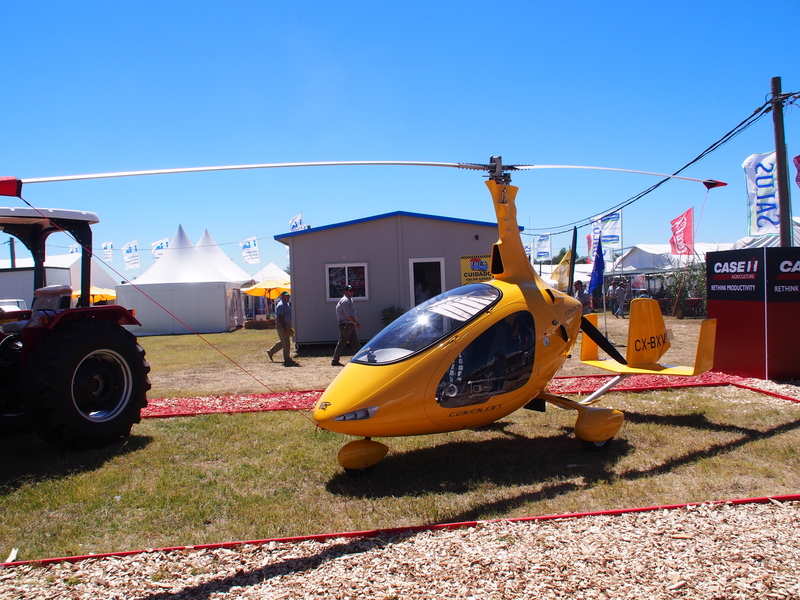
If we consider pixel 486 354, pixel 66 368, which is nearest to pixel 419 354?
pixel 486 354

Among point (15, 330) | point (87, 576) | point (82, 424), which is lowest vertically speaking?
point (87, 576)

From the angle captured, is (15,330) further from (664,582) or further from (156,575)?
(664,582)

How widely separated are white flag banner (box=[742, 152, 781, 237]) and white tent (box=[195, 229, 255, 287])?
24.5 m

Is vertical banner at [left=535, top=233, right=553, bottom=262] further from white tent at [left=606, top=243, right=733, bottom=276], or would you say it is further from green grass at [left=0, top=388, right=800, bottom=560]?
green grass at [left=0, top=388, right=800, bottom=560]

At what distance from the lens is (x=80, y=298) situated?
19.6 feet

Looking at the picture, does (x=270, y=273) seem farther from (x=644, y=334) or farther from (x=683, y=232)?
(x=644, y=334)

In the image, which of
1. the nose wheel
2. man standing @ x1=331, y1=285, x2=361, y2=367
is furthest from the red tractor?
man standing @ x1=331, y1=285, x2=361, y2=367

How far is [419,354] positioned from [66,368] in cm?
335

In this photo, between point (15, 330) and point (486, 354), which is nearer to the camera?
point (486, 354)

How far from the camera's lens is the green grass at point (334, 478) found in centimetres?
402

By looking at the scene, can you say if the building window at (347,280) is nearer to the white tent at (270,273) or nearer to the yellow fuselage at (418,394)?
the yellow fuselage at (418,394)

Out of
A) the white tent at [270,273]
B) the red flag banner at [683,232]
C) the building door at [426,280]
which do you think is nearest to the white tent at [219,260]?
the white tent at [270,273]

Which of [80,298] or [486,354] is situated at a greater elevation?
[80,298]

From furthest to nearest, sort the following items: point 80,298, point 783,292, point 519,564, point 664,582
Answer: point 783,292, point 80,298, point 519,564, point 664,582
